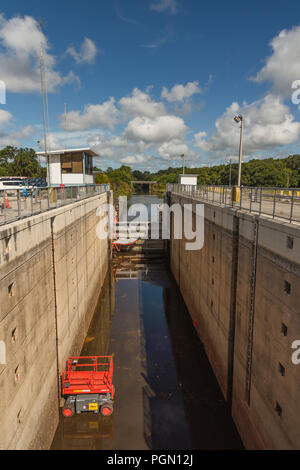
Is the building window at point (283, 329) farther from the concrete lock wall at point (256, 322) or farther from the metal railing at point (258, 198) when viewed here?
the metal railing at point (258, 198)

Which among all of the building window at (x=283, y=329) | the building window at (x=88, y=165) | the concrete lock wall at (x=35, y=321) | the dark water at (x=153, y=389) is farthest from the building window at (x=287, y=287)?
the building window at (x=88, y=165)

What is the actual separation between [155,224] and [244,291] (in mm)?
34531

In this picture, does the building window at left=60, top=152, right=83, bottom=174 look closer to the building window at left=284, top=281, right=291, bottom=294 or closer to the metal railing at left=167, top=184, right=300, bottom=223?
the metal railing at left=167, top=184, right=300, bottom=223

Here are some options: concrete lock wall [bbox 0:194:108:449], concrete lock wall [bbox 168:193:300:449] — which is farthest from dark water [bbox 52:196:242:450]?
concrete lock wall [bbox 0:194:108:449]

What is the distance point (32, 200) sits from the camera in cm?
1067

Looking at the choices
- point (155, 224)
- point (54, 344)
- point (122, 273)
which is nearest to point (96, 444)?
point (54, 344)

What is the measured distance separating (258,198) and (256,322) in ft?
27.6

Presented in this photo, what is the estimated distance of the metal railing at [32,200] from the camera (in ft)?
30.3

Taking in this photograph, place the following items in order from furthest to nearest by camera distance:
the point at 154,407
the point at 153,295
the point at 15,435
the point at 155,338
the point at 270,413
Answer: the point at 153,295 < the point at 155,338 < the point at 154,407 < the point at 270,413 < the point at 15,435

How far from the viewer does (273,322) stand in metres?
8.77

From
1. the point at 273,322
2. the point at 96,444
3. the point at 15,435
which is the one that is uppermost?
the point at 273,322

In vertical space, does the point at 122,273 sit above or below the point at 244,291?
below

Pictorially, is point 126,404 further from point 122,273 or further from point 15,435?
point 122,273

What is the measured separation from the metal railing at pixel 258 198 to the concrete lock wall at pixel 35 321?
7.64 meters
